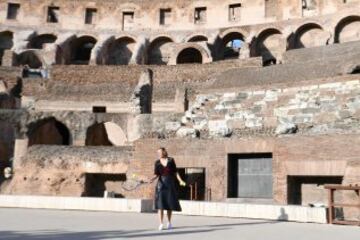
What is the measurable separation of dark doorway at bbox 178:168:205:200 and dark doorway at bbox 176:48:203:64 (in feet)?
76.7

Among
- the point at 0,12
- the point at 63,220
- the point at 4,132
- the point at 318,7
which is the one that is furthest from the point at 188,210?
the point at 0,12

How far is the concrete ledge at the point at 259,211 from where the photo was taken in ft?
30.6

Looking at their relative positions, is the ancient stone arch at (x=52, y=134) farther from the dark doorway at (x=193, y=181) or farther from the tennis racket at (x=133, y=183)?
the dark doorway at (x=193, y=181)

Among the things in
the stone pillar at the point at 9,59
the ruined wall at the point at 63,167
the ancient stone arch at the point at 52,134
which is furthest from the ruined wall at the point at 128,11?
the ruined wall at the point at 63,167

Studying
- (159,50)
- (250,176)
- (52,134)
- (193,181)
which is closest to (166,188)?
(250,176)

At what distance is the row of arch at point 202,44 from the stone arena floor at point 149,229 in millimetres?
28556

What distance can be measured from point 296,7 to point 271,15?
2177 millimetres

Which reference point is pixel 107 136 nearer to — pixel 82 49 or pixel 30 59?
pixel 30 59

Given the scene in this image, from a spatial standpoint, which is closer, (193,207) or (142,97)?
(193,207)

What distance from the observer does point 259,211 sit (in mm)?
9992

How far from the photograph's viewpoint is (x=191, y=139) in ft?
50.7

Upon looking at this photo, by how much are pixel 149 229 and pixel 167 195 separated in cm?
79

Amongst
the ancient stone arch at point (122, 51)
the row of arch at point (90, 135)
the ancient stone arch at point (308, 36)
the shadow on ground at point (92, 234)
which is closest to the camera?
the shadow on ground at point (92, 234)

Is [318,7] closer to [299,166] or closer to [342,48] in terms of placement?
[342,48]
